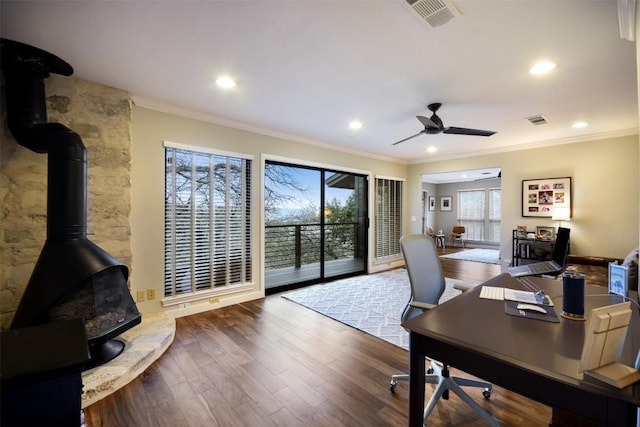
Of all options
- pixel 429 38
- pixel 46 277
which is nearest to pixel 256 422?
pixel 46 277

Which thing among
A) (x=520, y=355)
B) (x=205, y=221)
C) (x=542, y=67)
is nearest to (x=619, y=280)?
(x=520, y=355)

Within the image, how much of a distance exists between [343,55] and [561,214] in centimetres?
467

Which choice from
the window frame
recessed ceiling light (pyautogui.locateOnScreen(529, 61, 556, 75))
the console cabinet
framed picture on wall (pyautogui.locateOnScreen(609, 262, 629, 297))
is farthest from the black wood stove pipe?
the console cabinet

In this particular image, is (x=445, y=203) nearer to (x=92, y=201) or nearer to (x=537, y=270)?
(x=537, y=270)

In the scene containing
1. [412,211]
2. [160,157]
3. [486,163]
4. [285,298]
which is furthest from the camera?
[412,211]

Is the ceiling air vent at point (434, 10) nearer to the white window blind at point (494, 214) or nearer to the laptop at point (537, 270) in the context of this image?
the laptop at point (537, 270)

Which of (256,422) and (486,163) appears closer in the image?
(256,422)

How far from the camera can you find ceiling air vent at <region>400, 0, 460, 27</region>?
5.30ft

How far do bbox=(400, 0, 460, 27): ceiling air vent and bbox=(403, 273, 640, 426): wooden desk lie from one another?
1.72 m

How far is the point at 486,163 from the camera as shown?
5.58 meters

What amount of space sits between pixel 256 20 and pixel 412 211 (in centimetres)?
574

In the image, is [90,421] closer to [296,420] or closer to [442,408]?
[296,420]

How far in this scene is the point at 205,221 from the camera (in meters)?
3.56

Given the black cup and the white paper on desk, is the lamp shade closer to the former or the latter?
the white paper on desk
